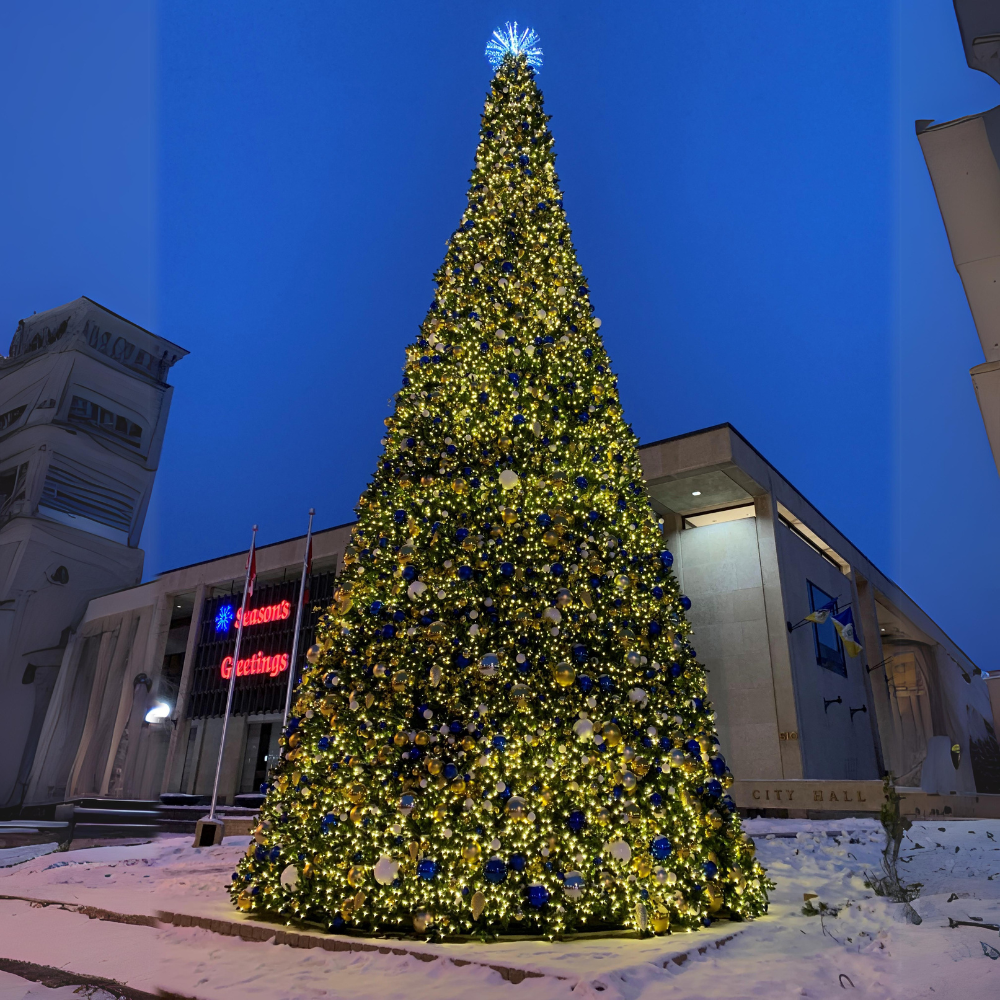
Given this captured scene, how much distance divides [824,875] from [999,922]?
2.62m

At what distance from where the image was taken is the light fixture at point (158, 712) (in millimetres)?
29334

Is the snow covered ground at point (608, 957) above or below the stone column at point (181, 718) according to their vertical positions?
below

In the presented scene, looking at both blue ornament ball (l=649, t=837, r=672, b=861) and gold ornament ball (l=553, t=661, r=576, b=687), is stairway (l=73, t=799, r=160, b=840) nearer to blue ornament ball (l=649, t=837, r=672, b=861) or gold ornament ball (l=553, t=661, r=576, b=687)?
gold ornament ball (l=553, t=661, r=576, b=687)

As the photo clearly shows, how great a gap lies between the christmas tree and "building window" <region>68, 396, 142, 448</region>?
3954 centimetres

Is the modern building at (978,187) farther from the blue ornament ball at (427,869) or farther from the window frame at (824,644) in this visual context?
the window frame at (824,644)

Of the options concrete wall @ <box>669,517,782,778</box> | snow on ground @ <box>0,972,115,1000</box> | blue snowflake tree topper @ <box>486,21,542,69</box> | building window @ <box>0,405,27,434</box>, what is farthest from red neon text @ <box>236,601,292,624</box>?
snow on ground @ <box>0,972,115,1000</box>

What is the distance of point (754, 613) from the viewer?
714 inches

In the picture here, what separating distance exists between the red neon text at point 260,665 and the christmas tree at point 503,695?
24.2 metres

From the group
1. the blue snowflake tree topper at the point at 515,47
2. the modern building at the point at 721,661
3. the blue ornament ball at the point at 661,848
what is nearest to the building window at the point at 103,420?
the modern building at the point at 721,661

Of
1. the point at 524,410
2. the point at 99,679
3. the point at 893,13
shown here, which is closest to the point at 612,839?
the point at 524,410

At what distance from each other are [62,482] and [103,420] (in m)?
4.29

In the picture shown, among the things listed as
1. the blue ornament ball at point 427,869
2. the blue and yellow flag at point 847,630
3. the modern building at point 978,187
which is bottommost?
the blue ornament ball at point 427,869

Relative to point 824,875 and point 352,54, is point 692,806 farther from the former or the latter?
point 352,54

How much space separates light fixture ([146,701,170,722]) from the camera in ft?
96.2
